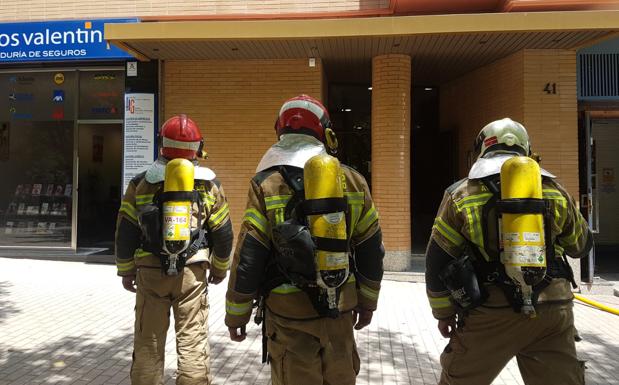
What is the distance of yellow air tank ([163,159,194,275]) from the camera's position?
3014mm

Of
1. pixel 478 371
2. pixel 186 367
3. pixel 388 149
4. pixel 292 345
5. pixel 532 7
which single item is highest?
pixel 532 7

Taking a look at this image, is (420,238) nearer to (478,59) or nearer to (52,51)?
(478,59)

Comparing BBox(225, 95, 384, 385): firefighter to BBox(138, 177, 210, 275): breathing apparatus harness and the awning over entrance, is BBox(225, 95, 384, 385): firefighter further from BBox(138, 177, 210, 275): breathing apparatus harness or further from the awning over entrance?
the awning over entrance

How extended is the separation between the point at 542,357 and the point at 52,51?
9.38 meters

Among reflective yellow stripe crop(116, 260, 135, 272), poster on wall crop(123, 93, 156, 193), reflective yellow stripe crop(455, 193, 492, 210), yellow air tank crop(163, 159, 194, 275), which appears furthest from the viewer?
poster on wall crop(123, 93, 156, 193)

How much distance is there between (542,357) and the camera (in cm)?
245

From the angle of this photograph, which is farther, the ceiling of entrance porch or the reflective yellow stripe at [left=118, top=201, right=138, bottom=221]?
the ceiling of entrance porch

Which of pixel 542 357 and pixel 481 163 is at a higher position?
pixel 481 163

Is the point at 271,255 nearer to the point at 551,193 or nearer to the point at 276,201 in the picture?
the point at 276,201

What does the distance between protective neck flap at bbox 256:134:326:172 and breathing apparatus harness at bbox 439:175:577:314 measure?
895 millimetres

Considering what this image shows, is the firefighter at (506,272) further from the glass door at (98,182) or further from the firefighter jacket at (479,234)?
the glass door at (98,182)

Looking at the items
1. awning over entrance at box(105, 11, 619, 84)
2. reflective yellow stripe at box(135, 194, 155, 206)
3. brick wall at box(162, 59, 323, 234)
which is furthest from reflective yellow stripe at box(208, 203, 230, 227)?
brick wall at box(162, 59, 323, 234)

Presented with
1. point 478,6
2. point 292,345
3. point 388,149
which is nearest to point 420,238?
point 388,149

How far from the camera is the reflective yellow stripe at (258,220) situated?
7.70 feet
